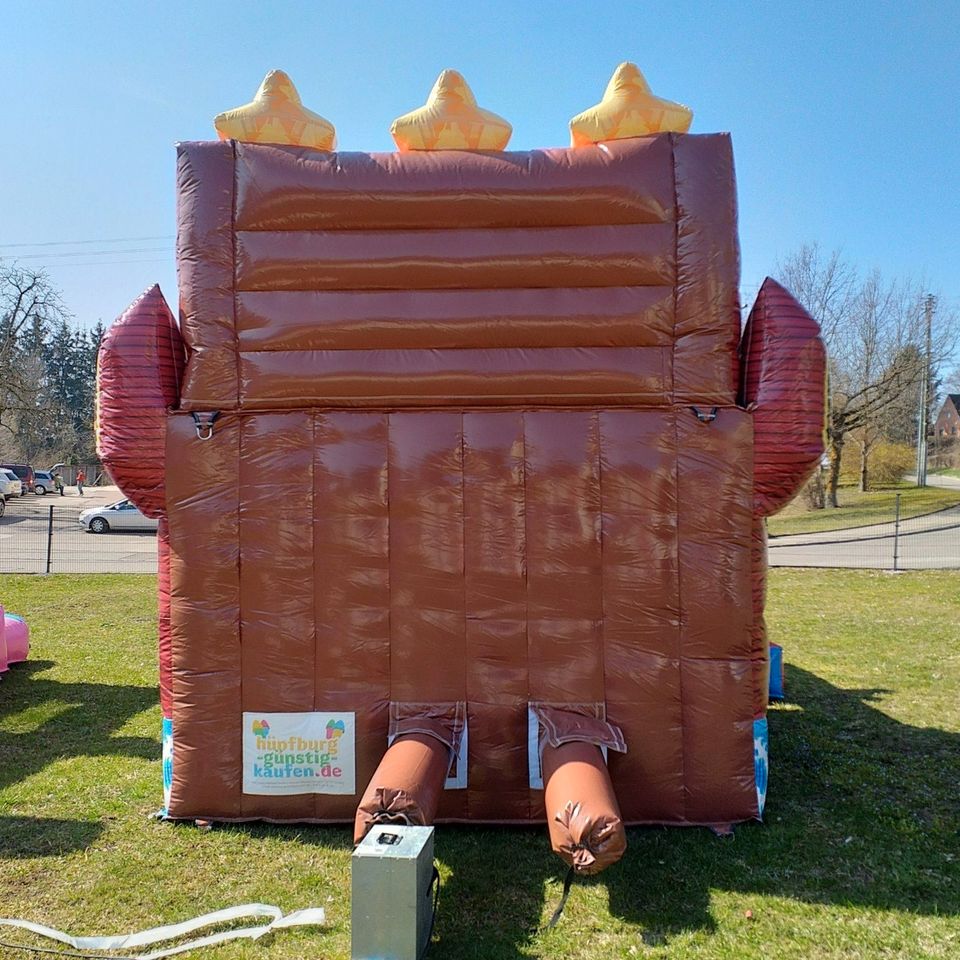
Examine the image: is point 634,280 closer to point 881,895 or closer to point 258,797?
point 881,895

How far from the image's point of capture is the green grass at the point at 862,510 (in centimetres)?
2295

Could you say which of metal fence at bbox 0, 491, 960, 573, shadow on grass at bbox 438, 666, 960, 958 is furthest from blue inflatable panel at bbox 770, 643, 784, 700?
metal fence at bbox 0, 491, 960, 573

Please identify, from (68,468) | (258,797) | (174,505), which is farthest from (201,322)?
(68,468)

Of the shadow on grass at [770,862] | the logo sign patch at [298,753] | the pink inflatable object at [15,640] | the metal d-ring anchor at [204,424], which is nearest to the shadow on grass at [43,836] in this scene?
the logo sign patch at [298,753]

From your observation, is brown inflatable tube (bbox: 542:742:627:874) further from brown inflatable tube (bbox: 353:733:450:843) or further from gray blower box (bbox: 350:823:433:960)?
gray blower box (bbox: 350:823:433:960)

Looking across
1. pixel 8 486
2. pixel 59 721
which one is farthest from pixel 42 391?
pixel 59 721

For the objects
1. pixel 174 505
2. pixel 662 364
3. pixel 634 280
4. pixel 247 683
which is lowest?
pixel 247 683

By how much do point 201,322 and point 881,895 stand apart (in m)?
4.67

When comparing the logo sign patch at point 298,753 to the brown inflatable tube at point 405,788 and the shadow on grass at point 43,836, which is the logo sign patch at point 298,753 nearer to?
the brown inflatable tube at point 405,788

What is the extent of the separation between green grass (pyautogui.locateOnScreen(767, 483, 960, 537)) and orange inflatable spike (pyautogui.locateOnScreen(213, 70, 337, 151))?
1811cm

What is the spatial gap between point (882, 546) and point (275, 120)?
59.1ft

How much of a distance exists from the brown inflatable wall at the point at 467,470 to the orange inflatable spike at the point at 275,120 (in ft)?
0.57

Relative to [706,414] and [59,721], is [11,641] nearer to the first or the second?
[59,721]

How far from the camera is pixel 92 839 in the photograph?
14.0ft
